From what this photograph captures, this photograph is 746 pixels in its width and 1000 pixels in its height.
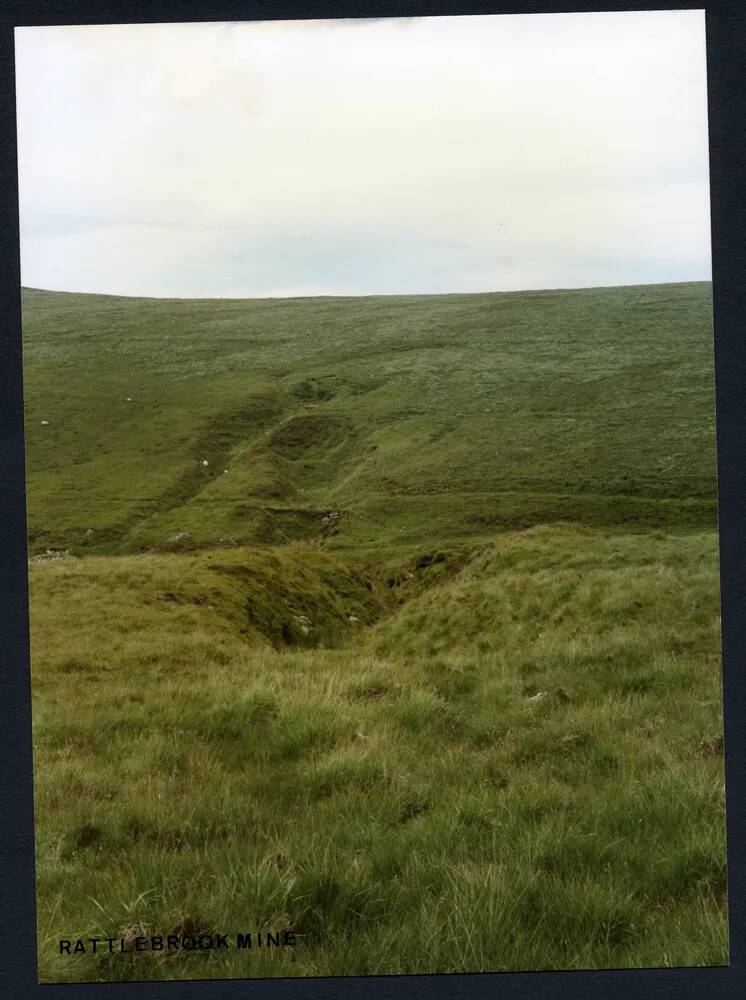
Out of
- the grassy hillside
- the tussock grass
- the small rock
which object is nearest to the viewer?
the tussock grass

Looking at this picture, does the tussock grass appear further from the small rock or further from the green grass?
the small rock

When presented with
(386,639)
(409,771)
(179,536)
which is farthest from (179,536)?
(409,771)

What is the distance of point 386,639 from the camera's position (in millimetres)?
7395

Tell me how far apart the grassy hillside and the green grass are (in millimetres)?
35

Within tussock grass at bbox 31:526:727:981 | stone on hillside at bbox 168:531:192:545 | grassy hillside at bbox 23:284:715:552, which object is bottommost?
tussock grass at bbox 31:526:727:981

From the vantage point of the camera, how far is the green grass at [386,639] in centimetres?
510

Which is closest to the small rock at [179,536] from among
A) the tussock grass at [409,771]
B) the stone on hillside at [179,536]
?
the stone on hillside at [179,536]

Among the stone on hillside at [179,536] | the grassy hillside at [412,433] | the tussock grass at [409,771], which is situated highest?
the grassy hillside at [412,433]

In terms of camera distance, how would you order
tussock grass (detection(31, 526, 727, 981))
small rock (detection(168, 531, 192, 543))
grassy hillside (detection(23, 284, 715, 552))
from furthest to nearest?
small rock (detection(168, 531, 192, 543)) < grassy hillside (detection(23, 284, 715, 552)) < tussock grass (detection(31, 526, 727, 981))

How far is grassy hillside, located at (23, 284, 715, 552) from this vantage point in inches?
268

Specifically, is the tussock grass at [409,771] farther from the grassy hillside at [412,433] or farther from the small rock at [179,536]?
the grassy hillside at [412,433]

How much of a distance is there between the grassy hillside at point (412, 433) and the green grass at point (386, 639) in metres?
0.03

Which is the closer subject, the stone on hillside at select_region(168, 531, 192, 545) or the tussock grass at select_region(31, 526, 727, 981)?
the tussock grass at select_region(31, 526, 727, 981)

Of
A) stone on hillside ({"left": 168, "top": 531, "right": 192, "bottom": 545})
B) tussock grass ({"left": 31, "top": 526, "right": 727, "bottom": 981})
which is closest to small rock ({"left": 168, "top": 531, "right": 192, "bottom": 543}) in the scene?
stone on hillside ({"left": 168, "top": 531, "right": 192, "bottom": 545})
